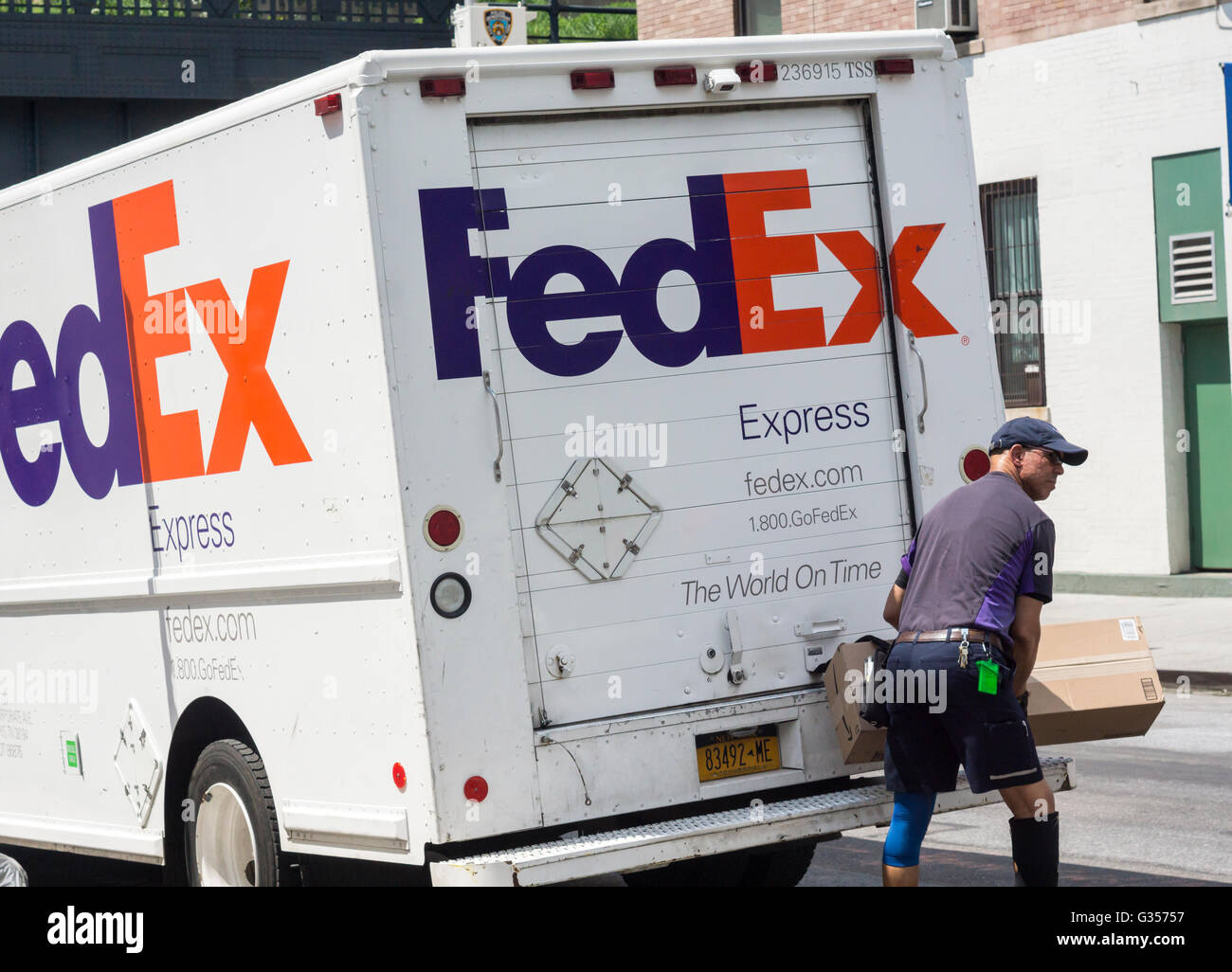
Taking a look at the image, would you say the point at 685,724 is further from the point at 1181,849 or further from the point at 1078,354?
the point at 1078,354

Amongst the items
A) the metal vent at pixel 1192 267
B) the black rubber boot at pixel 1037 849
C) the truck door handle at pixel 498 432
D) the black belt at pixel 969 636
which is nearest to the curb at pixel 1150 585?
the metal vent at pixel 1192 267

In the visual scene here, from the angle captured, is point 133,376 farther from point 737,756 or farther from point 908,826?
point 908,826

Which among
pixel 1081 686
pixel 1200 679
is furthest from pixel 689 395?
pixel 1200 679

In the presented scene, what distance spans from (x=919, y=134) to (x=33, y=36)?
14.7 meters

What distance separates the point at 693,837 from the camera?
19.5ft

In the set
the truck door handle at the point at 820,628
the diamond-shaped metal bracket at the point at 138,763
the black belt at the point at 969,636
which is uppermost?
the black belt at the point at 969,636

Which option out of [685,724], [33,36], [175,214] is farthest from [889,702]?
[33,36]

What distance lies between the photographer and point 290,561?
6305 mm

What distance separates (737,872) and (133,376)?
3332mm

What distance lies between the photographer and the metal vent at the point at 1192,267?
18.0 meters

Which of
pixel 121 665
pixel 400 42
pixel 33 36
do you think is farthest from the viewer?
pixel 400 42

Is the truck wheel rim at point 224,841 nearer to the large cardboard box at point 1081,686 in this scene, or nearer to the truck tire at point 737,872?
the truck tire at point 737,872

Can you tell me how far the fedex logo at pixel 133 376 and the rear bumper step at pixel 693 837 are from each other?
5.31 ft

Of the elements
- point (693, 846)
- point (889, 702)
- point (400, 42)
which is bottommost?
point (693, 846)
